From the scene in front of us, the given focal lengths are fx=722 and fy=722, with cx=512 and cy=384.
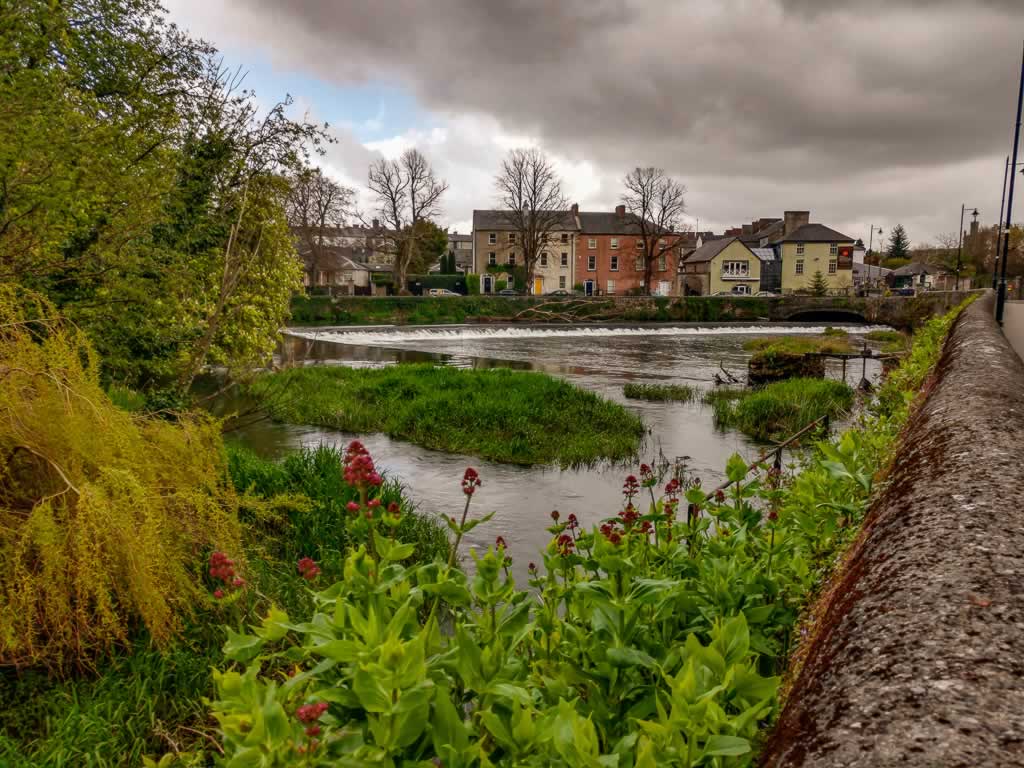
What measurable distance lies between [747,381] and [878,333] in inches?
958

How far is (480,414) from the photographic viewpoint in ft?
47.9

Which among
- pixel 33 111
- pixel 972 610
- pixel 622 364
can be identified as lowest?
pixel 622 364

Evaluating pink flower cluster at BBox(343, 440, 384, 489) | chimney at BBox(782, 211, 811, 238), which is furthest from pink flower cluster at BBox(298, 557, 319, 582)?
chimney at BBox(782, 211, 811, 238)

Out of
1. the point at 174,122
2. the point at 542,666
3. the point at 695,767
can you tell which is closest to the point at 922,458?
the point at 542,666

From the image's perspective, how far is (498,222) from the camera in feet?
286

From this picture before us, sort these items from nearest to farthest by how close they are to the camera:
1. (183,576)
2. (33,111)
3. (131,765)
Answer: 1. (131,765)
2. (183,576)
3. (33,111)

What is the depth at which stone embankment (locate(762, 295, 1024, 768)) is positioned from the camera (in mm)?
1138

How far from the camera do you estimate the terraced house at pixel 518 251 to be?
3359 inches

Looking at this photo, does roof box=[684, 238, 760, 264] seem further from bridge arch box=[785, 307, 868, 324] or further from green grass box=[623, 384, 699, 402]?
green grass box=[623, 384, 699, 402]

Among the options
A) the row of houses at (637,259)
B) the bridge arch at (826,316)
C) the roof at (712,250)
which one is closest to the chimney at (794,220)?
the row of houses at (637,259)

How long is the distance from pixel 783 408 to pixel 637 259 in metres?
70.4

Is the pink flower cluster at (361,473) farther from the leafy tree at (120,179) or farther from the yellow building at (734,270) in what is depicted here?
the yellow building at (734,270)

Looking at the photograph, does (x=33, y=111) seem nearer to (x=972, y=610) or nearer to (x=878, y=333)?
(x=972, y=610)

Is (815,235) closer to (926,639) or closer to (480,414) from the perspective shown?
(480,414)
